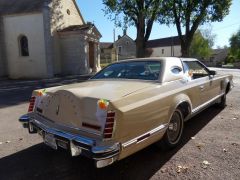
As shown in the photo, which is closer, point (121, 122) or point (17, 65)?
point (121, 122)

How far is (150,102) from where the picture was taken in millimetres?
3387

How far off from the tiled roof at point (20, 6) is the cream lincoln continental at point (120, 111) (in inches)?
659

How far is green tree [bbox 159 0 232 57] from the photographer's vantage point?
75.1ft

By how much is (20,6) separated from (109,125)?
2063 centimetres

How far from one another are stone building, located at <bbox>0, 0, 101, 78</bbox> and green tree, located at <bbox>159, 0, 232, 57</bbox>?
25.4ft

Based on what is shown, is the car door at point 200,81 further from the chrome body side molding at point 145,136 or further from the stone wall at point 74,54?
the stone wall at point 74,54

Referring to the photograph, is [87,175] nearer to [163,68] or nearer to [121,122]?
[121,122]

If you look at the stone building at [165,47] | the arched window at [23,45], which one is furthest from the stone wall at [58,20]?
the stone building at [165,47]

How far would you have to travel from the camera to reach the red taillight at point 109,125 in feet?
9.37

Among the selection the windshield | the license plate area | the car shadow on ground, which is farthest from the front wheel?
the license plate area

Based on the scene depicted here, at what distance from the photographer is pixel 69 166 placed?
3.64 m

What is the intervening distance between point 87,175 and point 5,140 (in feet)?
7.68

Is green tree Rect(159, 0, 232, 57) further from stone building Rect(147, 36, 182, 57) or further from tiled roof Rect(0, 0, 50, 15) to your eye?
stone building Rect(147, 36, 182, 57)

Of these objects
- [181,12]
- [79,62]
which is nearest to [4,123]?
[79,62]
